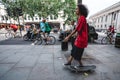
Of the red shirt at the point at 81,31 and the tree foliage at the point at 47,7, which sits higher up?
the tree foliage at the point at 47,7

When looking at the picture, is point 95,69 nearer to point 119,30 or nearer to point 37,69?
point 37,69

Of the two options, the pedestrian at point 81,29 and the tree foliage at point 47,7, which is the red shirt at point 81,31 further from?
the tree foliage at point 47,7

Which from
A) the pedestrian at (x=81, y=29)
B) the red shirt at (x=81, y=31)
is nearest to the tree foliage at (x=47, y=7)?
the pedestrian at (x=81, y=29)

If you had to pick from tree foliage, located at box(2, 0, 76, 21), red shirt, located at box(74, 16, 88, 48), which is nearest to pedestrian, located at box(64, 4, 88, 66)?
red shirt, located at box(74, 16, 88, 48)

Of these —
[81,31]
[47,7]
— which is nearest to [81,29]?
[81,31]

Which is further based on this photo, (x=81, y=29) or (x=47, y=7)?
(x=47, y=7)

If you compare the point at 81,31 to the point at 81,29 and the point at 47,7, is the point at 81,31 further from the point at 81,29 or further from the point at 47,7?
the point at 47,7

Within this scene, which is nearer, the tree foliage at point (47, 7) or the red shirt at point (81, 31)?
the red shirt at point (81, 31)

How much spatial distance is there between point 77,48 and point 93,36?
946cm

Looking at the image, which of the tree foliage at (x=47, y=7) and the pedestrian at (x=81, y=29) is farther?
the tree foliage at (x=47, y=7)

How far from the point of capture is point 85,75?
3.69m

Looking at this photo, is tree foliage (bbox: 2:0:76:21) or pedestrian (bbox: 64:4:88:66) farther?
tree foliage (bbox: 2:0:76:21)

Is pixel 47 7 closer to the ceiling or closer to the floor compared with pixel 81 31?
closer to the ceiling

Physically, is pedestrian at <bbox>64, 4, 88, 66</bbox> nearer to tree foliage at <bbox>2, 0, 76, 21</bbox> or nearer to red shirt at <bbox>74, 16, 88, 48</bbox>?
red shirt at <bbox>74, 16, 88, 48</bbox>
